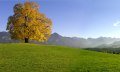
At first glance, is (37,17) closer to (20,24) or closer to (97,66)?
(20,24)

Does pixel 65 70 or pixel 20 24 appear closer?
pixel 65 70

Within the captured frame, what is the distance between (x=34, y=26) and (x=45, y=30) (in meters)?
4.69

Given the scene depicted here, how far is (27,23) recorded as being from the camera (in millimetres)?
95688

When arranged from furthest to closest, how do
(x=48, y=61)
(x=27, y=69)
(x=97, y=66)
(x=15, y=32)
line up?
(x=15, y=32)
(x=48, y=61)
(x=97, y=66)
(x=27, y=69)

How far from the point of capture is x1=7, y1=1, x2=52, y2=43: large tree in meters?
94.5

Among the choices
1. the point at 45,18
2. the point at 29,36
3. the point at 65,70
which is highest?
the point at 45,18

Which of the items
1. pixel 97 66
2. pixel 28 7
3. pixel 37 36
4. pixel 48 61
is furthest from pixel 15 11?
pixel 97 66

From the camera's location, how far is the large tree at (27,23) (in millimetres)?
94500

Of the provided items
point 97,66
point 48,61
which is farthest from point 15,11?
point 97,66

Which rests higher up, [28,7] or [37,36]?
[28,7]

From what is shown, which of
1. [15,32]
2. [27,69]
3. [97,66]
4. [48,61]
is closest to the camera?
[27,69]

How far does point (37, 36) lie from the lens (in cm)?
9600

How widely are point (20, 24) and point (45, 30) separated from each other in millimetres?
8954

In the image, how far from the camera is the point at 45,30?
324 feet
